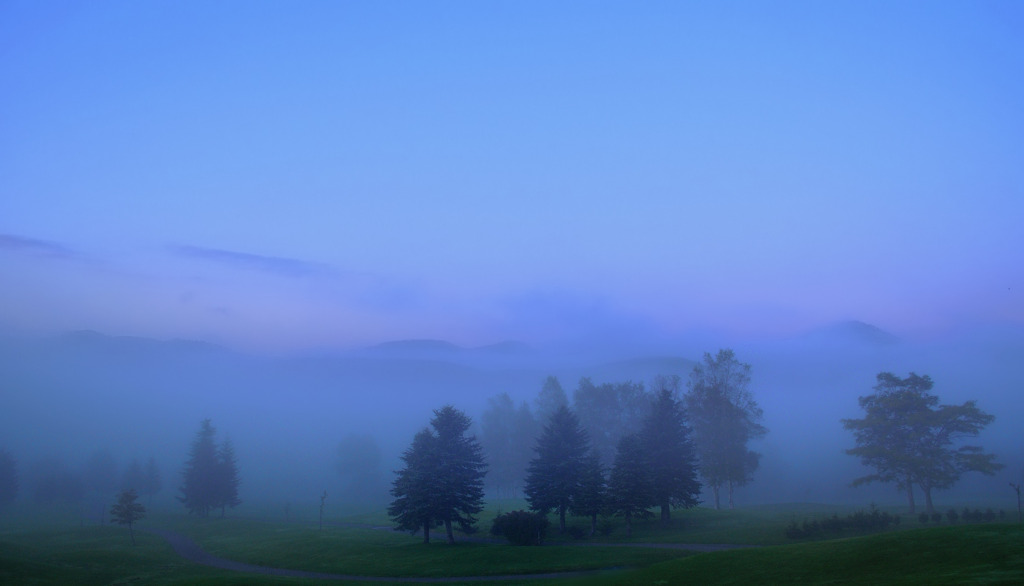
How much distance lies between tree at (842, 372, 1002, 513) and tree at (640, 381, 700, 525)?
1494 cm

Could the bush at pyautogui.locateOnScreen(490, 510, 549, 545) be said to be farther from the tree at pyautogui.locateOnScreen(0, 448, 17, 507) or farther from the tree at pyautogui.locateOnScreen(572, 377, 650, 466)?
the tree at pyautogui.locateOnScreen(0, 448, 17, 507)

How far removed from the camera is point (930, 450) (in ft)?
153

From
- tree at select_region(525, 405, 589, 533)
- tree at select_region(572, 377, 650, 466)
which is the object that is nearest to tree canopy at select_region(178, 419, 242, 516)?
tree at select_region(525, 405, 589, 533)

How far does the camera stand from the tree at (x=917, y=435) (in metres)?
46.1

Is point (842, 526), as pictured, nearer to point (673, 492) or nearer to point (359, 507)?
point (673, 492)

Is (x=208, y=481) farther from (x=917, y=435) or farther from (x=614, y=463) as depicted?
(x=917, y=435)

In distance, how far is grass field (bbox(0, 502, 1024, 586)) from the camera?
80.8 feet

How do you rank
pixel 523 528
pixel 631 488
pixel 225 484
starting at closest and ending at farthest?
pixel 523 528 < pixel 631 488 < pixel 225 484

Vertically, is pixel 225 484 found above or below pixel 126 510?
above

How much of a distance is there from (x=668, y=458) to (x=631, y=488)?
5.09 metres

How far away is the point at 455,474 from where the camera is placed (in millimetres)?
50281

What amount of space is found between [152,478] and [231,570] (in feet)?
272

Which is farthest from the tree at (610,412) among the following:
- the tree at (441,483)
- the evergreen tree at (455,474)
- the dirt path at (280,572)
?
the dirt path at (280,572)

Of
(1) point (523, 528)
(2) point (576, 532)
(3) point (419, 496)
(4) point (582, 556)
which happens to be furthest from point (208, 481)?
(4) point (582, 556)
